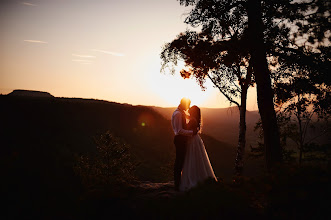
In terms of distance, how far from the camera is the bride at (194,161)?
7500 millimetres

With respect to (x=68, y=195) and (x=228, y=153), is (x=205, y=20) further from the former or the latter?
(x=228, y=153)

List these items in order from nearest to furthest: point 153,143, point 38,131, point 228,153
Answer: point 38,131
point 153,143
point 228,153

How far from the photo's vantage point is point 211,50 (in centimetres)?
1089

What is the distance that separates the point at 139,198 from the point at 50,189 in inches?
1285

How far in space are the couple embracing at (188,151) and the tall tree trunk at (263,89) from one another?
2.90 metres

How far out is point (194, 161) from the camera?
7625 mm

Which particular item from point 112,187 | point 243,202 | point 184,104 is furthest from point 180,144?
point 243,202

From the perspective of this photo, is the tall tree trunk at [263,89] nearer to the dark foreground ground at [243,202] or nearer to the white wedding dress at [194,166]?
the white wedding dress at [194,166]

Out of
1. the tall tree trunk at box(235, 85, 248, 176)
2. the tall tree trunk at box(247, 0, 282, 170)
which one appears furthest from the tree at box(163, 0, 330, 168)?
the tall tree trunk at box(235, 85, 248, 176)

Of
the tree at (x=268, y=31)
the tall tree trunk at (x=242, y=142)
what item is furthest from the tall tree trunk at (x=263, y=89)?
the tall tree trunk at (x=242, y=142)

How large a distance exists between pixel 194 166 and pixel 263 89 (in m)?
4.21

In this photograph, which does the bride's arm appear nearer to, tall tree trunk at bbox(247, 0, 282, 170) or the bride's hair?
the bride's hair

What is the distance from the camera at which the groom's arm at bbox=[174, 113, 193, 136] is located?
731cm

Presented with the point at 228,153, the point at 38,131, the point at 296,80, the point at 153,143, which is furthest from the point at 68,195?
the point at 228,153
